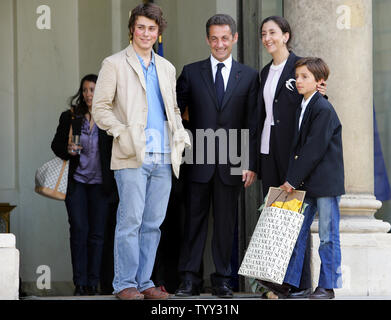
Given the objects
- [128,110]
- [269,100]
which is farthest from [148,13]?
[269,100]

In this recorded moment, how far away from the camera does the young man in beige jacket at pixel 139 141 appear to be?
6.36 meters

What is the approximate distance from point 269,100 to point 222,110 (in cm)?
35

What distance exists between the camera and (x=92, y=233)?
802 centimetres

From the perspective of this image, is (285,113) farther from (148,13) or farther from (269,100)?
(148,13)

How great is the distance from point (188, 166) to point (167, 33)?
118 inches

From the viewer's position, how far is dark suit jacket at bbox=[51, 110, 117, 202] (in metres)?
7.68

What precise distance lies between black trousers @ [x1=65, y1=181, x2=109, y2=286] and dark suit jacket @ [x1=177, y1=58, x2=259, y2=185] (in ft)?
4.21

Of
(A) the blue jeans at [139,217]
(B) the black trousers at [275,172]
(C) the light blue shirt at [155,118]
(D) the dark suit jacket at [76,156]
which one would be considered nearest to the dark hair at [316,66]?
(B) the black trousers at [275,172]

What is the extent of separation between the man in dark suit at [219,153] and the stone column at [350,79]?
2.04 feet

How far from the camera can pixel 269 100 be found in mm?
6805

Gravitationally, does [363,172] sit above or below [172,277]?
above
